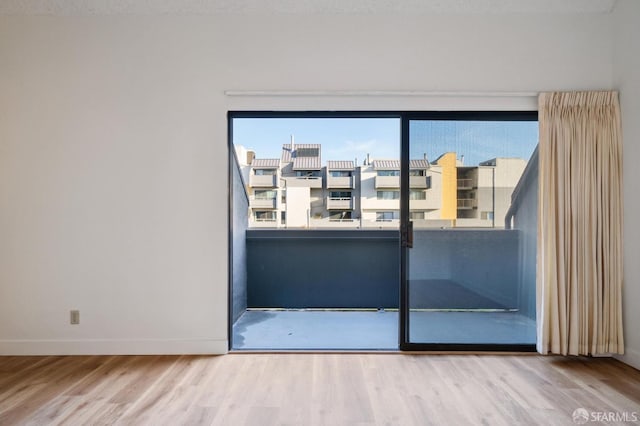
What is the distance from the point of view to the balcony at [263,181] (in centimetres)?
513

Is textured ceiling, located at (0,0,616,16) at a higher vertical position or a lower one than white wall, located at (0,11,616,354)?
higher

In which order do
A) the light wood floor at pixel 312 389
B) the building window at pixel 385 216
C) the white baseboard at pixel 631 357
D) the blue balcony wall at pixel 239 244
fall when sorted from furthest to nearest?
the building window at pixel 385 216 → the blue balcony wall at pixel 239 244 → the white baseboard at pixel 631 357 → the light wood floor at pixel 312 389

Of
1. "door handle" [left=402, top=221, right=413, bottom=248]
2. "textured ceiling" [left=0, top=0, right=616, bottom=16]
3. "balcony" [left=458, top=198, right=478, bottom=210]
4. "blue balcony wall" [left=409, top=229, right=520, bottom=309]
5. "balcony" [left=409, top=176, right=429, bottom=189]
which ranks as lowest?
"blue balcony wall" [left=409, top=229, right=520, bottom=309]

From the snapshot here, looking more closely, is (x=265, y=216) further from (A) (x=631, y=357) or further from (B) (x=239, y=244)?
(A) (x=631, y=357)

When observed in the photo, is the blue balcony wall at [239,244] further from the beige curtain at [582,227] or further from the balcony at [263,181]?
the beige curtain at [582,227]

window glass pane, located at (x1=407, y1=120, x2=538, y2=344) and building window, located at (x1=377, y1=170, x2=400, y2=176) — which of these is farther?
building window, located at (x1=377, y1=170, x2=400, y2=176)

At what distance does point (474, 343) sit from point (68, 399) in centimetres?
276

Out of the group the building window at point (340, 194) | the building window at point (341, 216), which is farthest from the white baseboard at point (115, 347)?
the building window at point (340, 194)

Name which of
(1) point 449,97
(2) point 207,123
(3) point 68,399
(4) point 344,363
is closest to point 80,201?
(2) point 207,123

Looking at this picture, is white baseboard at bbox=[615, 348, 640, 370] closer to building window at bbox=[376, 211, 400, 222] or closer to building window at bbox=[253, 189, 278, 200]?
building window at bbox=[376, 211, 400, 222]

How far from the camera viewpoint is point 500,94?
2717mm

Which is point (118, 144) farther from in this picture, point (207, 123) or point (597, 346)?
point (597, 346)

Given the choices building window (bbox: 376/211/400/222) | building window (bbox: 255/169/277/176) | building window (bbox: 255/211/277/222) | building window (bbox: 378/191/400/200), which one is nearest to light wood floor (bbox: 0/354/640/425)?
building window (bbox: 378/191/400/200)

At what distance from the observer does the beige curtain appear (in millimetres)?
2621
